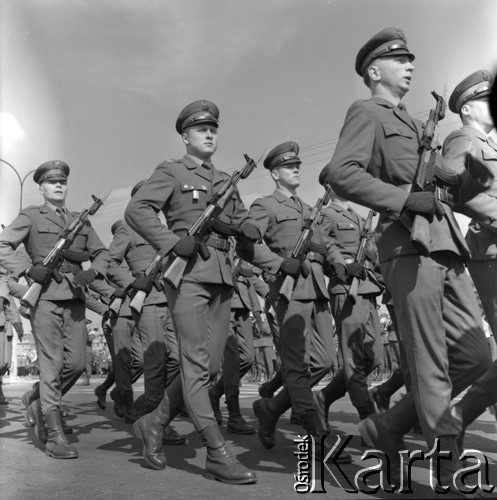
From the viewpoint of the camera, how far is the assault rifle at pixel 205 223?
14.2 feet

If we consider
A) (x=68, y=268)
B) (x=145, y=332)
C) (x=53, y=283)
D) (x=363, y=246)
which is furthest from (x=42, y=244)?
(x=363, y=246)

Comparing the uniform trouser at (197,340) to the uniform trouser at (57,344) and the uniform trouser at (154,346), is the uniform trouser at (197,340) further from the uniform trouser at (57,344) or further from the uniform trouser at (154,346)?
the uniform trouser at (154,346)

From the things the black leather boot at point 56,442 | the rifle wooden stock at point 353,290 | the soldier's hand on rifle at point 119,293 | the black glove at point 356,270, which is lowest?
the black leather boot at point 56,442

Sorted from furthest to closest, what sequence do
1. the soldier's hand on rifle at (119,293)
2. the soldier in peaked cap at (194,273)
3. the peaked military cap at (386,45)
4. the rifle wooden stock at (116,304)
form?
the rifle wooden stock at (116,304), the soldier's hand on rifle at (119,293), the soldier in peaked cap at (194,273), the peaked military cap at (386,45)

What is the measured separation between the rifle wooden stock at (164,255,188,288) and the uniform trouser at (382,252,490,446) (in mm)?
1404

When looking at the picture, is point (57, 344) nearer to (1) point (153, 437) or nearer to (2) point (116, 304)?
(1) point (153, 437)

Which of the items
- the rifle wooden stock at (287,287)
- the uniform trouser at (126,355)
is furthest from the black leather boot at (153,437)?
the uniform trouser at (126,355)

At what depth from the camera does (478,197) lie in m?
4.17

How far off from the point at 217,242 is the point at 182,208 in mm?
358

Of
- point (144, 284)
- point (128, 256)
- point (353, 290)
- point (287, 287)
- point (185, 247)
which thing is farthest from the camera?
point (128, 256)

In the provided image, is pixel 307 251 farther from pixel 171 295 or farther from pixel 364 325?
pixel 171 295

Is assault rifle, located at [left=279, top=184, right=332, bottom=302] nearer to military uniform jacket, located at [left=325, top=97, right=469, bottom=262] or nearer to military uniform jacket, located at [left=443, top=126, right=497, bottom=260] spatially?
military uniform jacket, located at [left=443, top=126, right=497, bottom=260]

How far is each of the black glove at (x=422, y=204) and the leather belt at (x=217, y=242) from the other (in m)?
1.60

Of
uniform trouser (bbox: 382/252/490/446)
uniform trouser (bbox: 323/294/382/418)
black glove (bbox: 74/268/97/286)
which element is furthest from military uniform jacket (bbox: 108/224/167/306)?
uniform trouser (bbox: 382/252/490/446)
